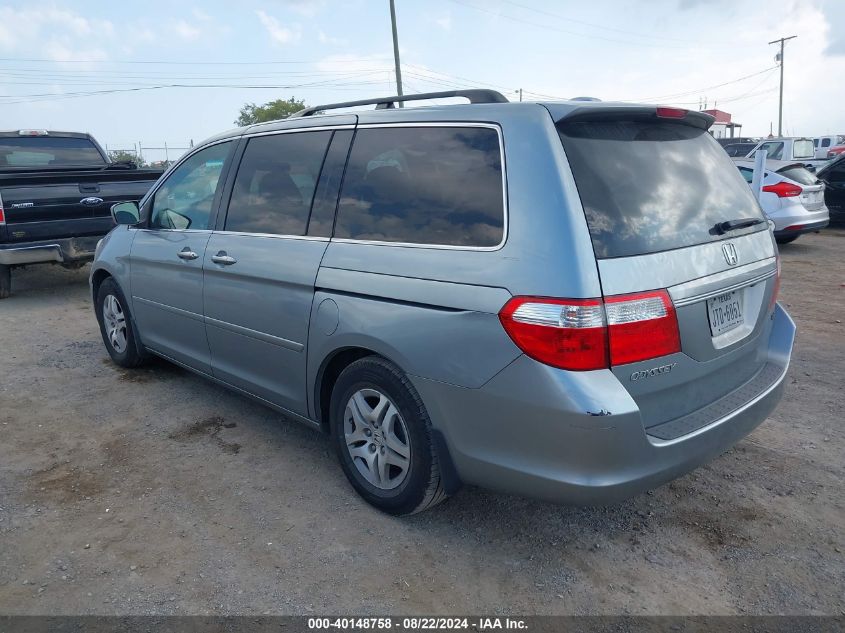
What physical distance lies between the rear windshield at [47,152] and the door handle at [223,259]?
22.1 ft

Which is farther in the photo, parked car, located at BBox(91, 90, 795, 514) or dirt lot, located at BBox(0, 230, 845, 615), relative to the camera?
dirt lot, located at BBox(0, 230, 845, 615)

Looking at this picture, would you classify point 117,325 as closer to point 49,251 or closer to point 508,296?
point 49,251

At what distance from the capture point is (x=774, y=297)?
10.8 feet

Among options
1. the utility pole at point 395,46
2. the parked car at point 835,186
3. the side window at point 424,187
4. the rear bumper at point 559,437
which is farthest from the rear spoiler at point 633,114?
the utility pole at point 395,46

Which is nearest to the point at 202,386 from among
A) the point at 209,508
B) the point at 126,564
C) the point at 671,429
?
the point at 209,508

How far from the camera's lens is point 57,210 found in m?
7.79

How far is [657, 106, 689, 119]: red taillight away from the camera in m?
2.84

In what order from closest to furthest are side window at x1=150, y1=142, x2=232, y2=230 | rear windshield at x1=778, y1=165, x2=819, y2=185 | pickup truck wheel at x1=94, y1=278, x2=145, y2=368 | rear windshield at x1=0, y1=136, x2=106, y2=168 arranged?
side window at x1=150, y1=142, x2=232, y2=230
pickup truck wheel at x1=94, y1=278, x2=145, y2=368
rear windshield at x1=0, y1=136, x2=106, y2=168
rear windshield at x1=778, y1=165, x2=819, y2=185

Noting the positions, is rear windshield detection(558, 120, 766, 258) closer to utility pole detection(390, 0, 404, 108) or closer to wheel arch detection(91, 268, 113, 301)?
wheel arch detection(91, 268, 113, 301)

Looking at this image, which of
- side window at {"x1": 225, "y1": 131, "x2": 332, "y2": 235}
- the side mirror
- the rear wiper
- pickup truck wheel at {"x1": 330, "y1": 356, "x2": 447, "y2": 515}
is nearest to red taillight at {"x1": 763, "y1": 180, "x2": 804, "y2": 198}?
the rear wiper

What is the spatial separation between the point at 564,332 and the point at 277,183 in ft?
6.66

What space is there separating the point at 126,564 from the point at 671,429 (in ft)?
7.51

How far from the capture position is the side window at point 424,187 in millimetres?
2688

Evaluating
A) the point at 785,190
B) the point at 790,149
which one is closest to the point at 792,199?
the point at 785,190
